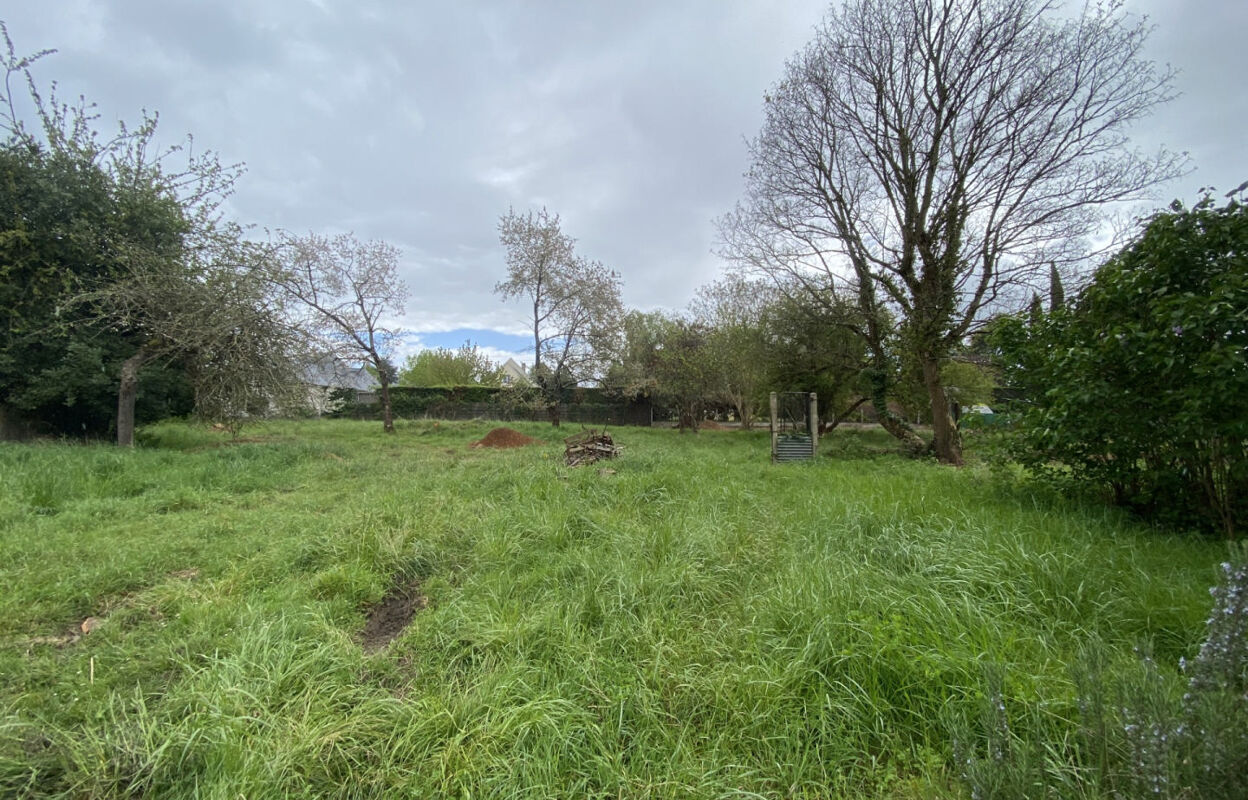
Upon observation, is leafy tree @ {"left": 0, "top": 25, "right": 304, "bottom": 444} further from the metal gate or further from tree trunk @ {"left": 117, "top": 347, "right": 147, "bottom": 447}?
the metal gate

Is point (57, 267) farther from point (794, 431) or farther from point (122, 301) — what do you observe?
point (794, 431)

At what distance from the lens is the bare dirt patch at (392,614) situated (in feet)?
8.08

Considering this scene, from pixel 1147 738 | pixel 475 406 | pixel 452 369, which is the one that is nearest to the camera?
pixel 1147 738

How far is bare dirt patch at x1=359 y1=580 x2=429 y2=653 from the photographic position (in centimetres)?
246

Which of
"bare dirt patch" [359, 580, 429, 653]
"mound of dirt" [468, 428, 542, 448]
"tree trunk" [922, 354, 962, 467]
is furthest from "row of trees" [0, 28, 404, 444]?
"tree trunk" [922, 354, 962, 467]

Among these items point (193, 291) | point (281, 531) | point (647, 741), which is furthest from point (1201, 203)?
point (193, 291)

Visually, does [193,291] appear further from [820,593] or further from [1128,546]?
[1128,546]

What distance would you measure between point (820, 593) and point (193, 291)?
11.9 metres

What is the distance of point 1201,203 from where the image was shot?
10.4 feet

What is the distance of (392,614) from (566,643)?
51.9 inches

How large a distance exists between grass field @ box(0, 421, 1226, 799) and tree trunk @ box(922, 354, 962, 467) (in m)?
6.15

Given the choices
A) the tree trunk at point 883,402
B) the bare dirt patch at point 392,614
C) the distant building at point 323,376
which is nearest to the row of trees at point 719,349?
the tree trunk at point 883,402

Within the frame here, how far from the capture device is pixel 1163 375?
3.12 meters

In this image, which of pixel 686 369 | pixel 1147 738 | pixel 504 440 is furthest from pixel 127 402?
pixel 686 369
